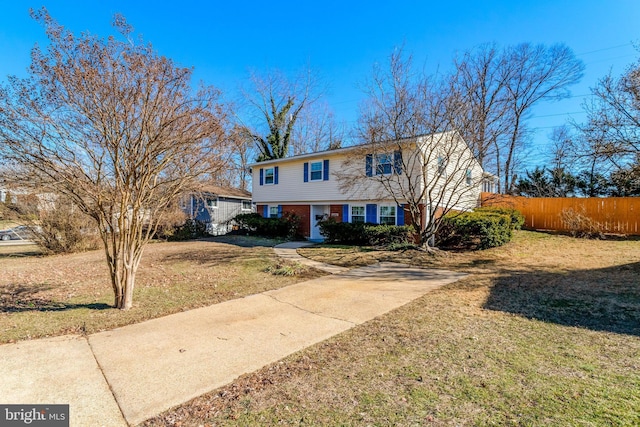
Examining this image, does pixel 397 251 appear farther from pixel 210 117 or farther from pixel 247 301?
pixel 210 117

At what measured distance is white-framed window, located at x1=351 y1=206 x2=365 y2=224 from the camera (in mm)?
15797

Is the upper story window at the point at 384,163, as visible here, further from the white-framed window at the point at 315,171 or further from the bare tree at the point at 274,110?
the bare tree at the point at 274,110

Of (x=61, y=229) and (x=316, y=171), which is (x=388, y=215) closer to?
(x=316, y=171)

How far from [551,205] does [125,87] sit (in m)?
20.7

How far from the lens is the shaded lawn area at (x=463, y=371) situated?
2506 millimetres

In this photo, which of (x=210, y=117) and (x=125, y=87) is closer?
(x=125, y=87)

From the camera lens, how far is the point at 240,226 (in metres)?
20.0

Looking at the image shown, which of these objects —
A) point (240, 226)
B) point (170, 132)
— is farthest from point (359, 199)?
point (170, 132)

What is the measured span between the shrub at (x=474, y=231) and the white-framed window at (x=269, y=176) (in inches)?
417

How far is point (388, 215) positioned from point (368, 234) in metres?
1.78

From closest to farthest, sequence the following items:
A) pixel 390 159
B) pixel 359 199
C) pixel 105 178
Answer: pixel 105 178 → pixel 390 159 → pixel 359 199

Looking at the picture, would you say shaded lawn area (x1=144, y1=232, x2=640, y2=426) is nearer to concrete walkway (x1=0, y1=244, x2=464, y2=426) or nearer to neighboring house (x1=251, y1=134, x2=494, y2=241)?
concrete walkway (x1=0, y1=244, x2=464, y2=426)

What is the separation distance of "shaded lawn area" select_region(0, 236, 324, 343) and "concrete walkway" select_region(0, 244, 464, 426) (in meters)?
0.58

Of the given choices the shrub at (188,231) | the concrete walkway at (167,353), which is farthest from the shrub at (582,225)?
the shrub at (188,231)
